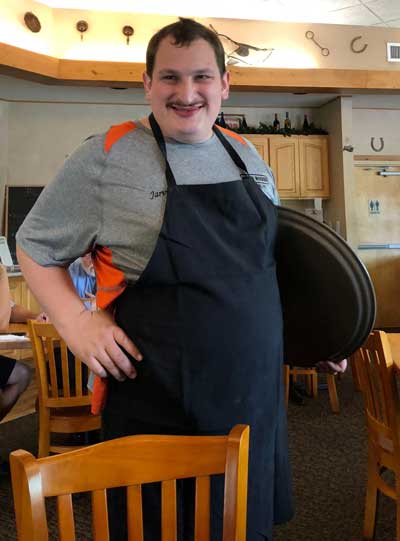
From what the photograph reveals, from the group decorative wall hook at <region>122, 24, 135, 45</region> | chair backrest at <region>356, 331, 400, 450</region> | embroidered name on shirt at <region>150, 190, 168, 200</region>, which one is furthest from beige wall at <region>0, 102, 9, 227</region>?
embroidered name on shirt at <region>150, 190, 168, 200</region>

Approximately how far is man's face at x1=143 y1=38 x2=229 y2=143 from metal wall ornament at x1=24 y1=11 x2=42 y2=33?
5310 mm

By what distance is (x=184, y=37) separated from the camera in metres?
1.12

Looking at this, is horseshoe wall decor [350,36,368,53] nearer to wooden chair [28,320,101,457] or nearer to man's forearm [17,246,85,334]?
wooden chair [28,320,101,457]

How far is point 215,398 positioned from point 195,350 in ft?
0.36

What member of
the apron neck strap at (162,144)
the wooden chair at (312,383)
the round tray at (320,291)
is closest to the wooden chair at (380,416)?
the round tray at (320,291)

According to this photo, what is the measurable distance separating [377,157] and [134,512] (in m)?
7.63

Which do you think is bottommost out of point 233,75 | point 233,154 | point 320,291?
point 320,291

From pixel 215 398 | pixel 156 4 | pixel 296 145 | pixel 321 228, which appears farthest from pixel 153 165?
pixel 296 145

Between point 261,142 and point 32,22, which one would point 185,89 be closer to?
point 32,22

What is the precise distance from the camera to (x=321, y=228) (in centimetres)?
116

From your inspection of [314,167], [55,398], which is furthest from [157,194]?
[314,167]

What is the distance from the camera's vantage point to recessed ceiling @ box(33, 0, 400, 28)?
5891 millimetres

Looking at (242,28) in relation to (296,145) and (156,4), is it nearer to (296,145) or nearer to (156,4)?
(156,4)

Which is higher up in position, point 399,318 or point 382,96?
point 382,96
